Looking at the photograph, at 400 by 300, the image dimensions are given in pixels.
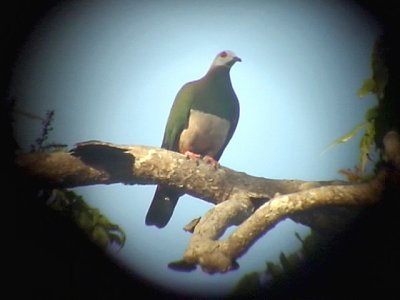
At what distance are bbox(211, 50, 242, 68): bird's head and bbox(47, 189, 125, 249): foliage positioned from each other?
0.62 meters

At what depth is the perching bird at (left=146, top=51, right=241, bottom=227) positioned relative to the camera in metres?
1.64

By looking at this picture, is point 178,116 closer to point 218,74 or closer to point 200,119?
point 200,119

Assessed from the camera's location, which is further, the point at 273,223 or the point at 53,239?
the point at 53,239

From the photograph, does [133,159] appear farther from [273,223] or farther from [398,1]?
[398,1]

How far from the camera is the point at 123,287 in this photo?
159 centimetres

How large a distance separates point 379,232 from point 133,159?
0.82m

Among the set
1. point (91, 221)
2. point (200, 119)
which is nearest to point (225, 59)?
point (200, 119)

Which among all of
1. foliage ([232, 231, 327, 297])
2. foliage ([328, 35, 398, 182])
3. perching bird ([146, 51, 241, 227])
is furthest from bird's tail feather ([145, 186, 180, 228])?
foliage ([328, 35, 398, 182])

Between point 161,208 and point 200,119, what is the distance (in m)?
0.33

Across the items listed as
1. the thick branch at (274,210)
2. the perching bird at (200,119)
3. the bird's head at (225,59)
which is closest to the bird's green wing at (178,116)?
the perching bird at (200,119)

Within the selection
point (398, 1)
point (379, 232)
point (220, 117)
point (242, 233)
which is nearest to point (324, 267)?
point (379, 232)

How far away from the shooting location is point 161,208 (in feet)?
5.42

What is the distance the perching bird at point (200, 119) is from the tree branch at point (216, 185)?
0.27 feet

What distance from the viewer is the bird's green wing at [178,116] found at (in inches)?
64.6
